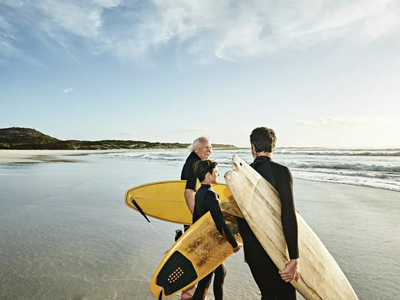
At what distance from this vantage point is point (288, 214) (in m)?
1.76

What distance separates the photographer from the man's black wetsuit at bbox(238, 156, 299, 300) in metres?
1.76

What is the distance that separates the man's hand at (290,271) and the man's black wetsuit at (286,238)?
42 millimetres

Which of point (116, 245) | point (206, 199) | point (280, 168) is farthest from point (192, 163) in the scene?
point (116, 245)

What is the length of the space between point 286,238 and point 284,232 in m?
0.04

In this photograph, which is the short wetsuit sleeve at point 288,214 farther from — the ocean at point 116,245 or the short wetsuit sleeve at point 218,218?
the ocean at point 116,245

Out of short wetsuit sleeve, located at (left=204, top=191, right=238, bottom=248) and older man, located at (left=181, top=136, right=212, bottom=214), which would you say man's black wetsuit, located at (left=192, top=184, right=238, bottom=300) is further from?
older man, located at (left=181, top=136, right=212, bottom=214)

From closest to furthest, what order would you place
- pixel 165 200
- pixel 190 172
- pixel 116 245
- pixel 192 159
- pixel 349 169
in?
1. pixel 190 172
2. pixel 192 159
3. pixel 116 245
4. pixel 165 200
5. pixel 349 169

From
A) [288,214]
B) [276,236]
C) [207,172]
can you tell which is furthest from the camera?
[207,172]

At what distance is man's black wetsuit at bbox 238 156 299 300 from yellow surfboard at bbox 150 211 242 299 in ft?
1.79

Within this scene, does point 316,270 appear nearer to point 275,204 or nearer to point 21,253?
point 275,204

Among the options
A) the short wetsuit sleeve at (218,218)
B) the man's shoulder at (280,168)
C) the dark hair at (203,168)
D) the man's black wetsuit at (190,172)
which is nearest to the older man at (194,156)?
the man's black wetsuit at (190,172)

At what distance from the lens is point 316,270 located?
2078 millimetres

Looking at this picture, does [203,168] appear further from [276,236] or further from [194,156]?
[276,236]

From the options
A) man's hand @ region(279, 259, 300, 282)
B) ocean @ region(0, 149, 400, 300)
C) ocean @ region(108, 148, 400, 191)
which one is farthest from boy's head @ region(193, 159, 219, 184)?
ocean @ region(108, 148, 400, 191)
